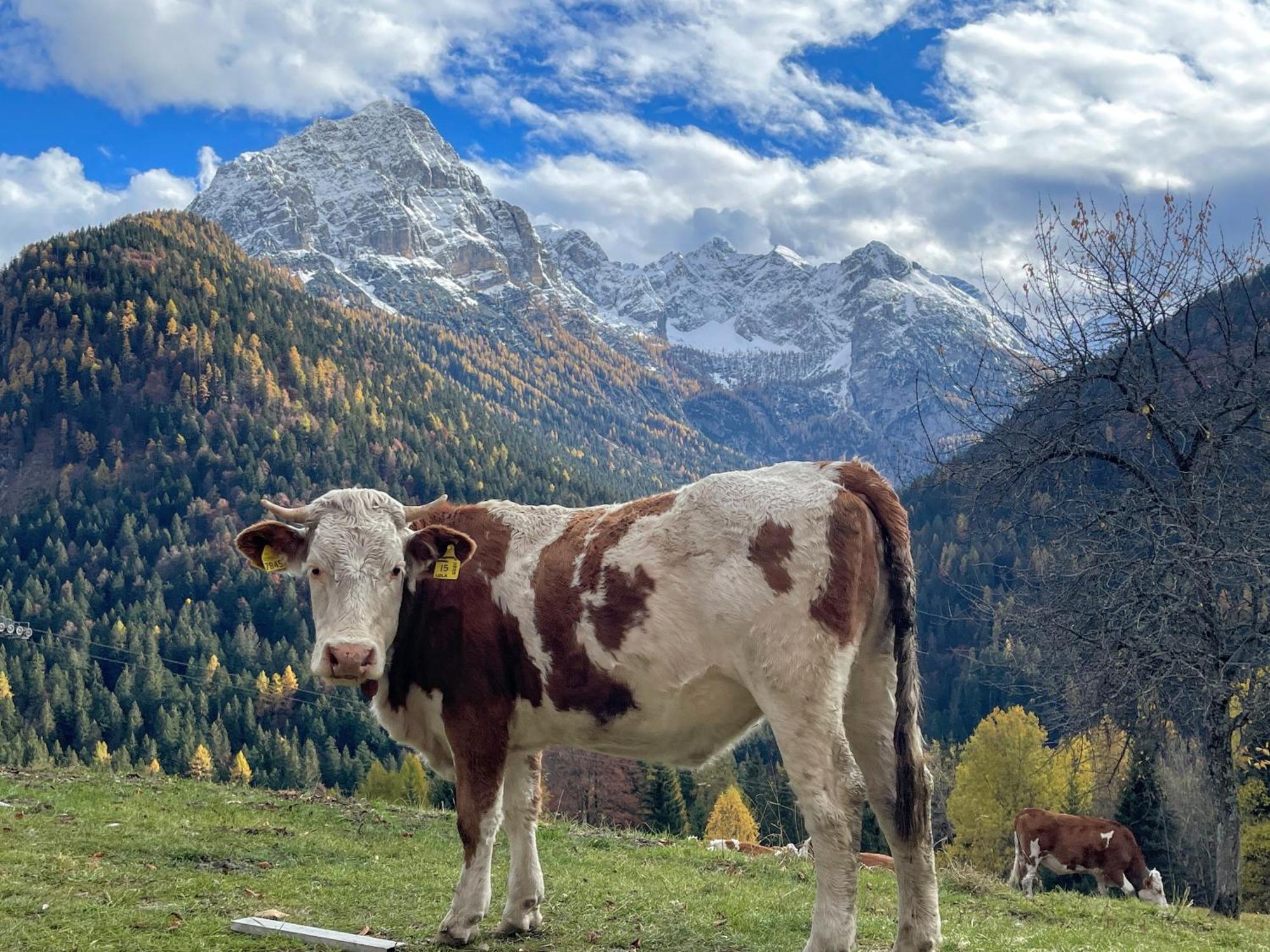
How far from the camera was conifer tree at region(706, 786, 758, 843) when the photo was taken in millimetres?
64875

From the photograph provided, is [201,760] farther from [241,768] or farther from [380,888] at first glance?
[380,888]

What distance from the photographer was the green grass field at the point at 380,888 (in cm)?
791

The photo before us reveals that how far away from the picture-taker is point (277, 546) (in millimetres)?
8125

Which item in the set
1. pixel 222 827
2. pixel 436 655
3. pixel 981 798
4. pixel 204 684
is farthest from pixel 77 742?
pixel 436 655

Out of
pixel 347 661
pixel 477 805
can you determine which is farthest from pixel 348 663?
pixel 477 805

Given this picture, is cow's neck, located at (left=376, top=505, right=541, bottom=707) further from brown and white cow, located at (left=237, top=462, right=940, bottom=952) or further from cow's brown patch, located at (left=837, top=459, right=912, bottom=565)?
cow's brown patch, located at (left=837, top=459, right=912, bottom=565)

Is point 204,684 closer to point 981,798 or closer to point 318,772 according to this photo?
point 318,772

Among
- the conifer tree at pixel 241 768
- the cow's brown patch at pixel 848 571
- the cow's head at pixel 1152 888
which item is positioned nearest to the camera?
the cow's brown patch at pixel 848 571

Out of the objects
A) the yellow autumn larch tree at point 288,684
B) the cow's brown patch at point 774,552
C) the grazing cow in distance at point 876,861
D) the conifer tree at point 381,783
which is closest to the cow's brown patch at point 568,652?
the cow's brown patch at point 774,552

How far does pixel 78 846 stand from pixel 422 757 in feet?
17.7

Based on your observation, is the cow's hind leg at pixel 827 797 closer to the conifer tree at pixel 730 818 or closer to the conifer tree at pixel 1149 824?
the conifer tree at pixel 1149 824

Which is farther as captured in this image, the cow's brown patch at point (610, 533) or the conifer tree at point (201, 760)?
the conifer tree at point (201, 760)

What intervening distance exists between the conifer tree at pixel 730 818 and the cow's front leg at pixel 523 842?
56791 mm

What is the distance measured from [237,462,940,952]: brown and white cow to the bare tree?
9.09 m
